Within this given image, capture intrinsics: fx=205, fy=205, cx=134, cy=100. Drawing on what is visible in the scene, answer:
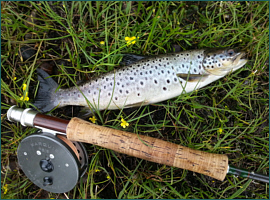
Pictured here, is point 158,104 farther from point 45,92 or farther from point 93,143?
point 45,92

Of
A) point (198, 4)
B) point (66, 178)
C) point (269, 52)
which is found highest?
point (198, 4)

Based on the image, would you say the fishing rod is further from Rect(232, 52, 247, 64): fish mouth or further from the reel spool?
Rect(232, 52, 247, 64): fish mouth

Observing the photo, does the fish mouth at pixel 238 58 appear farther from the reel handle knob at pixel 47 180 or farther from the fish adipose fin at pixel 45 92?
the reel handle knob at pixel 47 180

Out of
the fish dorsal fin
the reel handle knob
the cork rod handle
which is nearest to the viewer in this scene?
the cork rod handle

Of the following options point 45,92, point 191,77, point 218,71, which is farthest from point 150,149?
point 45,92

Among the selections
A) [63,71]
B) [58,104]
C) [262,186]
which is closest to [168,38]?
[63,71]

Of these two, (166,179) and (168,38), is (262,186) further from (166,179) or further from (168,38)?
(168,38)

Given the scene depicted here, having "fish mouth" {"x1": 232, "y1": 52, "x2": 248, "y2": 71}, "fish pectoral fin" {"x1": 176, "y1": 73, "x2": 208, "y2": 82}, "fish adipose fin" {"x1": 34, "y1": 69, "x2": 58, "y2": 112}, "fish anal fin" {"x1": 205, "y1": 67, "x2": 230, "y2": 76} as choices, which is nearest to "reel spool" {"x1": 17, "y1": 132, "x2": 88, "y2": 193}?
"fish adipose fin" {"x1": 34, "y1": 69, "x2": 58, "y2": 112}
